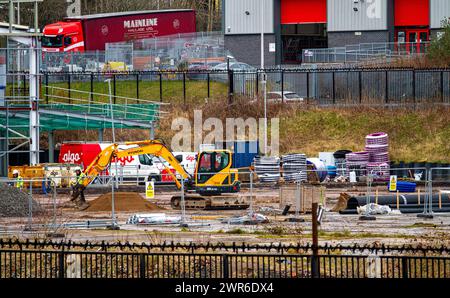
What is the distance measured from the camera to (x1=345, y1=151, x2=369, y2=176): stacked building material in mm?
53469

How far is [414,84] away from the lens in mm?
62406

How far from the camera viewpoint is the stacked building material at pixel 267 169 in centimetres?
5219

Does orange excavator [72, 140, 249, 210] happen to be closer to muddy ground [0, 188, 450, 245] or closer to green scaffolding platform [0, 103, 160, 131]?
muddy ground [0, 188, 450, 245]

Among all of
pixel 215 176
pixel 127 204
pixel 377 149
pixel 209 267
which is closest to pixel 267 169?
pixel 377 149

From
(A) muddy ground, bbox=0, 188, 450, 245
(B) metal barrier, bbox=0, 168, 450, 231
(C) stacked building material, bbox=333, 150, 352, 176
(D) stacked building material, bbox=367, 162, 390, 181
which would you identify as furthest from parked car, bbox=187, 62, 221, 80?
(A) muddy ground, bbox=0, 188, 450, 245

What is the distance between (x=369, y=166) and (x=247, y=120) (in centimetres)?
1034

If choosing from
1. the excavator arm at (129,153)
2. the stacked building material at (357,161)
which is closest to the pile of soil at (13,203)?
the excavator arm at (129,153)

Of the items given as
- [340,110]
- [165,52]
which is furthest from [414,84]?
[165,52]

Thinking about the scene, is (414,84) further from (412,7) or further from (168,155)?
(168,155)

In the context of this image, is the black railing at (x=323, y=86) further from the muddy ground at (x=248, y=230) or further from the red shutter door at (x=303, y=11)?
the muddy ground at (x=248, y=230)

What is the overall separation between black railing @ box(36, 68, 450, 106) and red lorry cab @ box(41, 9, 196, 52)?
911 centimetres

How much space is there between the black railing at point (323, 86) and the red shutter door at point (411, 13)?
452 inches

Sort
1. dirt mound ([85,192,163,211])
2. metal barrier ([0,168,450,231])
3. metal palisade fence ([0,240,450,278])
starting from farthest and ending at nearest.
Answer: dirt mound ([85,192,163,211]), metal barrier ([0,168,450,231]), metal palisade fence ([0,240,450,278])
